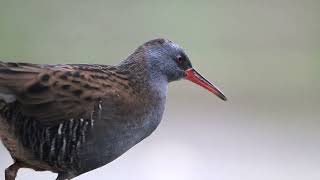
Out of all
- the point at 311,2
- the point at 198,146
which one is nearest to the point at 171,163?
the point at 198,146

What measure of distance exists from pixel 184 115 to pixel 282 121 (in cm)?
74

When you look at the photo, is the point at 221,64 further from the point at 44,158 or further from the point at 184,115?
the point at 44,158

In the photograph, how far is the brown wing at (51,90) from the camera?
3035 mm

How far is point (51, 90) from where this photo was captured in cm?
308

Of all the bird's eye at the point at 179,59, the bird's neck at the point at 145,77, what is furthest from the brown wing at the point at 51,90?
the bird's eye at the point at 179,59

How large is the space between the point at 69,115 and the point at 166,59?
0.53 metres

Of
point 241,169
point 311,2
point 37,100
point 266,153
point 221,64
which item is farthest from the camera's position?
point 311,2

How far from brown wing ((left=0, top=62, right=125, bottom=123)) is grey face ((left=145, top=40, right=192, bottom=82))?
0.28 meters

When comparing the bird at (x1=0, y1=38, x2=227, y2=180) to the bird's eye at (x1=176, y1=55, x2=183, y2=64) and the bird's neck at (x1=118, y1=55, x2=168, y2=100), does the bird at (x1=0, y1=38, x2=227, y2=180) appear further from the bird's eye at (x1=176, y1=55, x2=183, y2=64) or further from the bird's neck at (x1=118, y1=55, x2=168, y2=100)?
the bird's eye at (x1=176, y1=55, x2=183, y2=64)

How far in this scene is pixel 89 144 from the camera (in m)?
3.05

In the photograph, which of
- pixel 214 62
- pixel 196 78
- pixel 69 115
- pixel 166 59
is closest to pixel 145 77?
pixel 166 59

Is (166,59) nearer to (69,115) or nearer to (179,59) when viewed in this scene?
(179,59)

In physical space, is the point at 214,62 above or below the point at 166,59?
below

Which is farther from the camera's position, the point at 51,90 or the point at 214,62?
the point at 214,62
